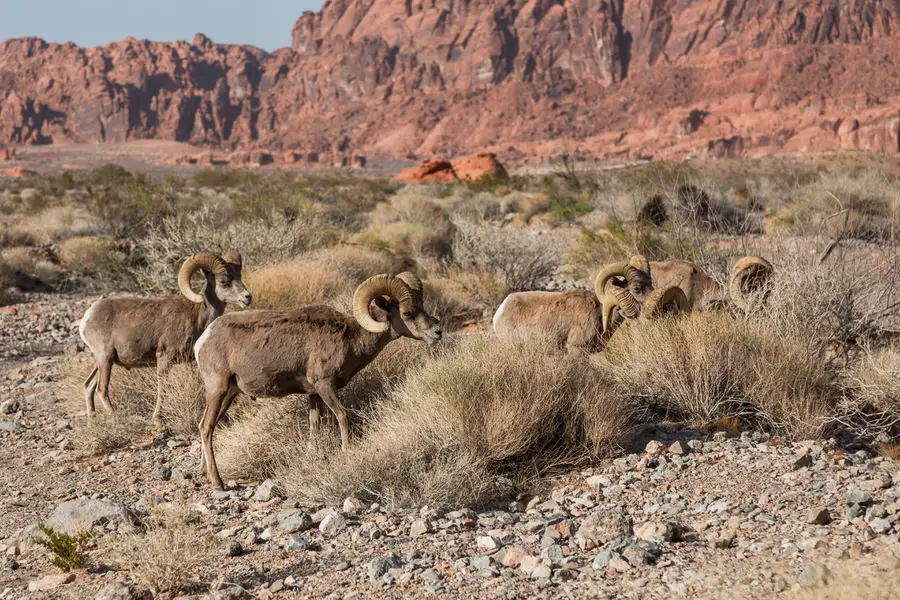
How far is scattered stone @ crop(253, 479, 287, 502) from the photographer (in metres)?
5.47

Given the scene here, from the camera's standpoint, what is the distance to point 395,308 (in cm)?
618

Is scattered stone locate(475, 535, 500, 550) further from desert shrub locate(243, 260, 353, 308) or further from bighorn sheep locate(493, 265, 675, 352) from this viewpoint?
desert shrub locate(243, 260, 353, 308)

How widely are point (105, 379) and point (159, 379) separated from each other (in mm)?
500

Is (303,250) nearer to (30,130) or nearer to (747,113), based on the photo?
(747,113)

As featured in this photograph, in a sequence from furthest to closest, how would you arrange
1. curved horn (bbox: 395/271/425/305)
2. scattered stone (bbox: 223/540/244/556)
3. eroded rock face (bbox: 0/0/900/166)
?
eroded rock face (bbox: 0/0/900/166) < curved horn (bbox: 395/271/425/305) < scattered stone (bbox: 223/540/244/556)

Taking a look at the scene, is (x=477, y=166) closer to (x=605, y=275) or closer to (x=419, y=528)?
(x=605, y=275)

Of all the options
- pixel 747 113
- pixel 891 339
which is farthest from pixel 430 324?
pixel 747 113

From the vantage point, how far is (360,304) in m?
5.91

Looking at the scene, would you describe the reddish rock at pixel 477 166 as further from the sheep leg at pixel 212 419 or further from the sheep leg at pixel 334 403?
the sheep leg at pixel 212 419

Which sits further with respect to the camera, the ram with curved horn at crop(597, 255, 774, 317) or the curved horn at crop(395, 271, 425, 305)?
the ram with curved horn at crop(597, 255, 774, 317)

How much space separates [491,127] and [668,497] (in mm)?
125856

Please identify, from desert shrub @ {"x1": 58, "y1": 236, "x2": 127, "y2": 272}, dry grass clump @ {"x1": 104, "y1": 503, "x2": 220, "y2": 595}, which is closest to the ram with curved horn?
dry grass clump @ {"x1": 104, "y1": 503, "x2": 220, "y2": 595}

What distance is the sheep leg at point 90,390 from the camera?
7.29 metres

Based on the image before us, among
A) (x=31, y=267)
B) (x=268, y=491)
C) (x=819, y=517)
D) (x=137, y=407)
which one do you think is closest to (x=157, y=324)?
(x=137, y=407)
